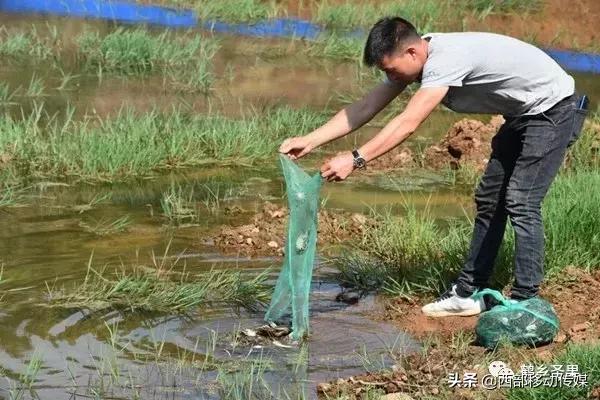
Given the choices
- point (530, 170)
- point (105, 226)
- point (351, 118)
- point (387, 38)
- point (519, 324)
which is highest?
point (387, 38)

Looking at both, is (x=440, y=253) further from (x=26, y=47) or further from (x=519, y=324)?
(x=26, y=47)

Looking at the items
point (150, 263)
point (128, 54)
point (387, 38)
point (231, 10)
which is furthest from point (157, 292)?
point (231, 10)

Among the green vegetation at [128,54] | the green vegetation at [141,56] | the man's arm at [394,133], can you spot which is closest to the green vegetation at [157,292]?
the man's arm at [394,133]

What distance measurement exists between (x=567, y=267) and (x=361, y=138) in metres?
3.79

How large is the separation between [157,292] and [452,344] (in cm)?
140

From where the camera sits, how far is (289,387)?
4500 mm

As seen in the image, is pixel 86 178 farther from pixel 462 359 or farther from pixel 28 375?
pixel 462 359

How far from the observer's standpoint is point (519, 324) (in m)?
4.75

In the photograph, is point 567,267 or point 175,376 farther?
point 567,267

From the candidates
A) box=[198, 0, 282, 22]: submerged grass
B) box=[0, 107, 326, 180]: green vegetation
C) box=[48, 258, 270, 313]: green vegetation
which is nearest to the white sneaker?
box=[48, 258, 270, 313]: green vegetation

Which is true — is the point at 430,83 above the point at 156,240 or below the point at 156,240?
above

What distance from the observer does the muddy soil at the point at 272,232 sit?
6.38m

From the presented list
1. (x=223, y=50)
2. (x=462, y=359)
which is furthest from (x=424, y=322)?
(x=223, y=50)

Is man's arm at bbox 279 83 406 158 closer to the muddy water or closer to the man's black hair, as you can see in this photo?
the man's black hair
